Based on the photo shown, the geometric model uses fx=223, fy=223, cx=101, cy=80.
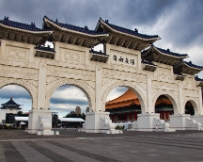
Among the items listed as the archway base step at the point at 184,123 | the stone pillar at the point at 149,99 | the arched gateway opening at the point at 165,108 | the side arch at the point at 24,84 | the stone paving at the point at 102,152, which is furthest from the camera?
the arched gateway opening at the point at 165,108

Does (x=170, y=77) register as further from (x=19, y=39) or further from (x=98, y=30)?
(x=19, y=39)

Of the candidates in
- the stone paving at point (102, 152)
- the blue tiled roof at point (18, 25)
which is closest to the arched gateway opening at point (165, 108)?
the blue tiled roof at point (18, 25)

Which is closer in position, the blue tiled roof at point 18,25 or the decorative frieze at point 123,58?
the blue tiled roof at point 18,25

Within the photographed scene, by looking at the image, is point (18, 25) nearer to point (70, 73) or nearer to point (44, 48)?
point (44, 48)

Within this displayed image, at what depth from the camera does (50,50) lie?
734 inches

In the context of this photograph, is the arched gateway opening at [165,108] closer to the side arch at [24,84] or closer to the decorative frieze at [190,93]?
the decorative frieze at [190,93]

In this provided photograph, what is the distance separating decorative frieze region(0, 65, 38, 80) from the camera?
1680cm

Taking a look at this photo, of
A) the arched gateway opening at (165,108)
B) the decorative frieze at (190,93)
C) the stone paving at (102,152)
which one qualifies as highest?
the decorative frieze at (190,93)

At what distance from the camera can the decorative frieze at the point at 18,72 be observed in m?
16.8

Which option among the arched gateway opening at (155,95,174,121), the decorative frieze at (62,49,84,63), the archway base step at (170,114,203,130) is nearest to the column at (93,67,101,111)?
the decorative frieze at (62,49,84,63)

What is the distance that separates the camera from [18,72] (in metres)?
17.2

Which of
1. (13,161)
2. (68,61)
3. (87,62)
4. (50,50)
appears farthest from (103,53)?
(13,161)

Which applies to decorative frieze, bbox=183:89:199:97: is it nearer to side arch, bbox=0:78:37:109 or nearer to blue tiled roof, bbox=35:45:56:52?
blue tiled roof, bbox=35:45:56:52

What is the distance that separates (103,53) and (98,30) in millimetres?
2720
